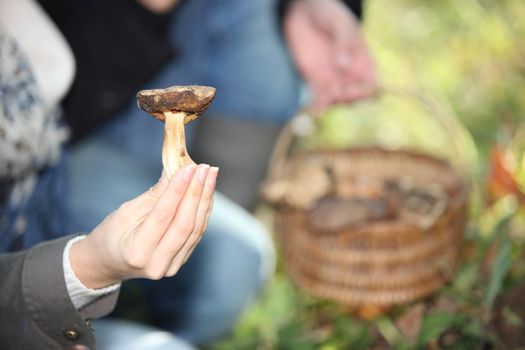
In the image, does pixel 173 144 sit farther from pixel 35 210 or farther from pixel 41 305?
pixel 35 210

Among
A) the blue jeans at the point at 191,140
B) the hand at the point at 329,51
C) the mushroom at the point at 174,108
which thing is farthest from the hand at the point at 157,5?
the mushroom at the point at 174,108

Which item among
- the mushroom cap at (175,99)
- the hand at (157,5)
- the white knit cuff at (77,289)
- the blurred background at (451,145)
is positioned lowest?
the blurred background at (451,145)

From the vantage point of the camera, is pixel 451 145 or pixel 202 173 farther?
pixel 451 145

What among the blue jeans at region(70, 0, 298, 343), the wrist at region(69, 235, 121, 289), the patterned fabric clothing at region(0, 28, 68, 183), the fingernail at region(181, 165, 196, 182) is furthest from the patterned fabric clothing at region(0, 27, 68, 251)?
the fingernail at region(181, 165, 196, 182)

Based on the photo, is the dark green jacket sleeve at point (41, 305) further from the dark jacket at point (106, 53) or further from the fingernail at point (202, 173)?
the dark jacket at point (106, 53)

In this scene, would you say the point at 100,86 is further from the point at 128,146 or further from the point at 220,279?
the point at 220,279

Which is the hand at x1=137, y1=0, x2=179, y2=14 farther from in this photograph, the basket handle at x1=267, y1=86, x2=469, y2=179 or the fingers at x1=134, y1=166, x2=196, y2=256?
the fingers at x1=134, y1=166, x2=196, y2=256

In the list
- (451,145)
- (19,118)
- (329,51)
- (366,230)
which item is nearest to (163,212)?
(19,118)
